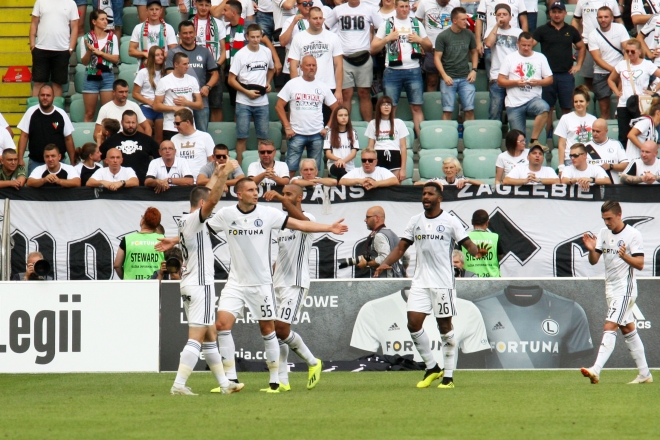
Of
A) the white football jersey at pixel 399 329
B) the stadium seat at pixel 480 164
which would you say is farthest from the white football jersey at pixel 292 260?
the stadium seat at pixel 480 164

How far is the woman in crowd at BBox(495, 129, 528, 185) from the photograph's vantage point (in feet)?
55.9

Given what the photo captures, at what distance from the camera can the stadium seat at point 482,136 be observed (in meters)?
18.7

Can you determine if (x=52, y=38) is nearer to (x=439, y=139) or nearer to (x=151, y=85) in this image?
(x=151, y=85)

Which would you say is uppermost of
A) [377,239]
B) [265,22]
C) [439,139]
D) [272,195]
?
[265,22]

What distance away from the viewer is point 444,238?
41.3 ft

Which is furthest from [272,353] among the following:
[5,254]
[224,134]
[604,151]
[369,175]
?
[224,134]

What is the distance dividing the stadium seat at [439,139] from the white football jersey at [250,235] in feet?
24.1

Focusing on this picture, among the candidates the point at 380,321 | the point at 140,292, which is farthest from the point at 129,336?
the point at 380,321

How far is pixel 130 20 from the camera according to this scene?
21391 millimetres

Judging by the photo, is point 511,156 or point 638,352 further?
point 511,156

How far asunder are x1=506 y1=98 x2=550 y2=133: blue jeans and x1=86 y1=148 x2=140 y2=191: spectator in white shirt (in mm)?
6597

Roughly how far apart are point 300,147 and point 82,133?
404cm

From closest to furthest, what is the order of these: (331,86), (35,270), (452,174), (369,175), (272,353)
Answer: (272,353) < (35,270) < (452,174) < (369,175) < (331,86)

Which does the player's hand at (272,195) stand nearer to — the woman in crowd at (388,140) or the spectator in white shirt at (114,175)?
the spectator in white shirt at (114,175)
